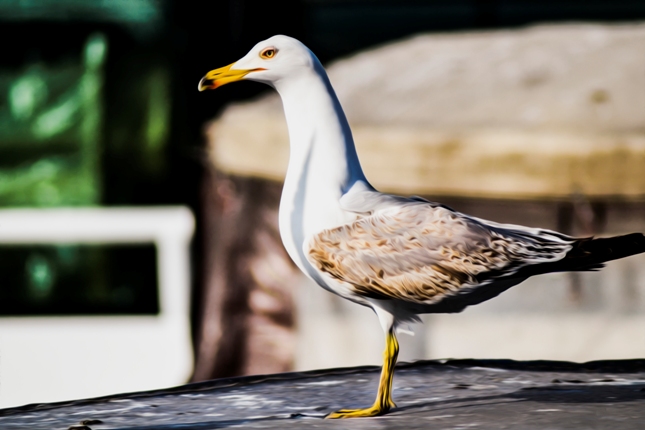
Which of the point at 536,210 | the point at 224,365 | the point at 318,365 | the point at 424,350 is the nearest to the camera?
the point at 536,210

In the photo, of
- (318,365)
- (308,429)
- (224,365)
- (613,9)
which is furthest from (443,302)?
(613,9)

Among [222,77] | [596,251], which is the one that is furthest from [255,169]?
[596,251]

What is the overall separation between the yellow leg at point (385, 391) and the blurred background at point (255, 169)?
1468 mm

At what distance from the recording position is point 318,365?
3867mm

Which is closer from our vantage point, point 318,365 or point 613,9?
point 318,365

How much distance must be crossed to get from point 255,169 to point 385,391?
87.0 inches

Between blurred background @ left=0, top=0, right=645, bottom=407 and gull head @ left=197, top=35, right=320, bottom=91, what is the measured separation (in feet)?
4.78

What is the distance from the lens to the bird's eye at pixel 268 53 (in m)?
1.93

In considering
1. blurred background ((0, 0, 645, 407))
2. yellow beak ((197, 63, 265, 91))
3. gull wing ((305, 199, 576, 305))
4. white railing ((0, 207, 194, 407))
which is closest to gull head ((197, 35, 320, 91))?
yellow beak ((197, 63, 265, 91))

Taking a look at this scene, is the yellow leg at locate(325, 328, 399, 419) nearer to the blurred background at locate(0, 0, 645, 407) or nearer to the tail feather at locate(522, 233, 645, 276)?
the tail feather at locate(522, 233, 645, 276)

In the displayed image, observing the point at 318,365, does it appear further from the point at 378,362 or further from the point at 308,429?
the point at 308,429

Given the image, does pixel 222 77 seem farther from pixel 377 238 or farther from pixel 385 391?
pixel 385 391

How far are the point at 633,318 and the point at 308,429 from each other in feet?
5.86

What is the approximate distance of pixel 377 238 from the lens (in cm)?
184
